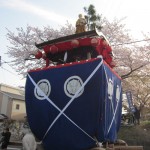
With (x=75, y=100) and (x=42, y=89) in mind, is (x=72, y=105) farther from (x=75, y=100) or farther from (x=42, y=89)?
(x=42, y=89)

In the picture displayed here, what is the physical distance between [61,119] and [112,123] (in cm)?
127

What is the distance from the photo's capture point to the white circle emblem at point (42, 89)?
5168 millimetres

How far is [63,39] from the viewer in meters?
5.70

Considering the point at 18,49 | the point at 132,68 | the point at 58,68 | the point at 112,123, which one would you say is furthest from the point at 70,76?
the point at 18,49

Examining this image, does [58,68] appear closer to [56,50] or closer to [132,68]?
[56,50]

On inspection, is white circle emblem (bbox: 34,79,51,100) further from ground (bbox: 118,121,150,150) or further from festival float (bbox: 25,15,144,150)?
ground (bbox: 118,121,150,150)

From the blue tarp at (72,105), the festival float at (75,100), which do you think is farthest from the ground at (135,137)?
the blue tarp at (72,105)

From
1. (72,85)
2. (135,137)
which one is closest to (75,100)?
(72,85)

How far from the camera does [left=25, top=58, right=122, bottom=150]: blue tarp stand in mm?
4676

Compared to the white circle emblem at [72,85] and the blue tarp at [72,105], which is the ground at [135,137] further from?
the white circle emblem at [72,85]

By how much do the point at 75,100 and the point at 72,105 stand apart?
115mm

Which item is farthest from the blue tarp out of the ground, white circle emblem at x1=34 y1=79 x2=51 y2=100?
the ground

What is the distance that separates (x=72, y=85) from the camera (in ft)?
16.1

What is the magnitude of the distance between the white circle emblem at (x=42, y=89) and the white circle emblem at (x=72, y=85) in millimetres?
424
